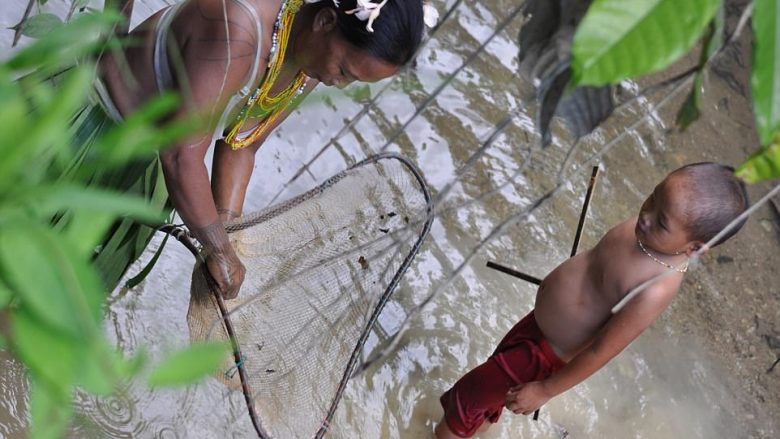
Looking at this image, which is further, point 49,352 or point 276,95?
point 276,95

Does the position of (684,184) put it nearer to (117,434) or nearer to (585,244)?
(585,244)

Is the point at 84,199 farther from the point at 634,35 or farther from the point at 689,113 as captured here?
the point at 689,113

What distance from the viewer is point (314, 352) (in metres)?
1.91

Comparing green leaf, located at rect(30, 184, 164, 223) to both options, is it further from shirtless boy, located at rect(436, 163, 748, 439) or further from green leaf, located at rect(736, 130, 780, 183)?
shirtless boy, located at rect(436, 163, 748, 439)

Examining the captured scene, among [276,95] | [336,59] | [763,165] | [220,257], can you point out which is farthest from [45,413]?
[276,95]

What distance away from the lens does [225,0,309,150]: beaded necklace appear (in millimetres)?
1522

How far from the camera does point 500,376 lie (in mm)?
2193

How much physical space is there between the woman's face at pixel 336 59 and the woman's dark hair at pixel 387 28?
0.02 meters

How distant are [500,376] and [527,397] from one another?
116mm

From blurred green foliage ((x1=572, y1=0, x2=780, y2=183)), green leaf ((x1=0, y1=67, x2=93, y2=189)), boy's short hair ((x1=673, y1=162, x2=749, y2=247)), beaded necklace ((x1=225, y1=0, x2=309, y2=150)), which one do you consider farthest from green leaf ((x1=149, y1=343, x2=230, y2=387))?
boy's short hair ((x1=673, y1=162, x2=749, y2=247))

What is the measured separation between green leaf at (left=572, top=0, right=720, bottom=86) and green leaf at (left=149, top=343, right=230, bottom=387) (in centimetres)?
28

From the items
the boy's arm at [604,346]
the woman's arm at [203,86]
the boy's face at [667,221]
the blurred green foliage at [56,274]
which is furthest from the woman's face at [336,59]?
the blurred green foliage at [56,274]

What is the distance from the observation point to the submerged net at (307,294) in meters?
1.77

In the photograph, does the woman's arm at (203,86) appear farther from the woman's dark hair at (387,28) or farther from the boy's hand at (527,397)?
the boy's hand at (527,397)
